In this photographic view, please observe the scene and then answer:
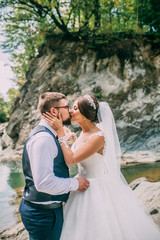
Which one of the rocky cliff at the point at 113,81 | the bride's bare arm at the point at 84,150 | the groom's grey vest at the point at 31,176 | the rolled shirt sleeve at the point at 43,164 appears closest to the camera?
the rolled shirt sleeve at the point at 43,164

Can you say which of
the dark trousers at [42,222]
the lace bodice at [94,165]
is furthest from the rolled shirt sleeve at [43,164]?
the lace bodice at [94,165]

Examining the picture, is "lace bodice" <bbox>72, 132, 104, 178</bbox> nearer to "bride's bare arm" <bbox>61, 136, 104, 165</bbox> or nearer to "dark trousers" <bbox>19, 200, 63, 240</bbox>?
"bride's bare arm" <bbox>61, 136, 104, 165</bbox>

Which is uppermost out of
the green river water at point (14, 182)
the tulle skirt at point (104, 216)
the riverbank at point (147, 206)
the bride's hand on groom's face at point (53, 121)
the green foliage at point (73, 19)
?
the green foliage at point (73, 19)

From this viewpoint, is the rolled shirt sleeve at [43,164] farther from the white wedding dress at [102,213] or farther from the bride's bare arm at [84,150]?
the white wedding dress at [102,213]

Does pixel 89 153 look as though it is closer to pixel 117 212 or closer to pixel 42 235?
pixel 117 212

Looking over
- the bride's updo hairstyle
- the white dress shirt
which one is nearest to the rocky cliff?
the bride's updo hairstyle

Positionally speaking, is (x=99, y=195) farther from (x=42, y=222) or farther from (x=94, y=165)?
(x=42, y=222)

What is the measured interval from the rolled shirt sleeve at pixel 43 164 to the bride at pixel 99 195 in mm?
279

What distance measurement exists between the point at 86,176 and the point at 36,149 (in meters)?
1.08

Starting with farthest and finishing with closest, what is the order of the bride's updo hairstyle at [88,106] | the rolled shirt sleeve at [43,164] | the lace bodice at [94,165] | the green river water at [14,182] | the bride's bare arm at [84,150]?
the green river water at [14,182], the bride's updo hairstyle at [88,106], the lace bodice at [94,165], the bride's bare arm at [84,150], the rolled shirt sleeve at [43,164]

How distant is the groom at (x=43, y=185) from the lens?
1.83 metres

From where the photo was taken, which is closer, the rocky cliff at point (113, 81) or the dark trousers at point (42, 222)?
the dark trousers at point (42, 222)

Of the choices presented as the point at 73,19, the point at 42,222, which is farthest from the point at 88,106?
the point at 73,19

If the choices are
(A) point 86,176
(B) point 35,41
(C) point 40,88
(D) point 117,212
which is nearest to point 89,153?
(A) point 86,176
